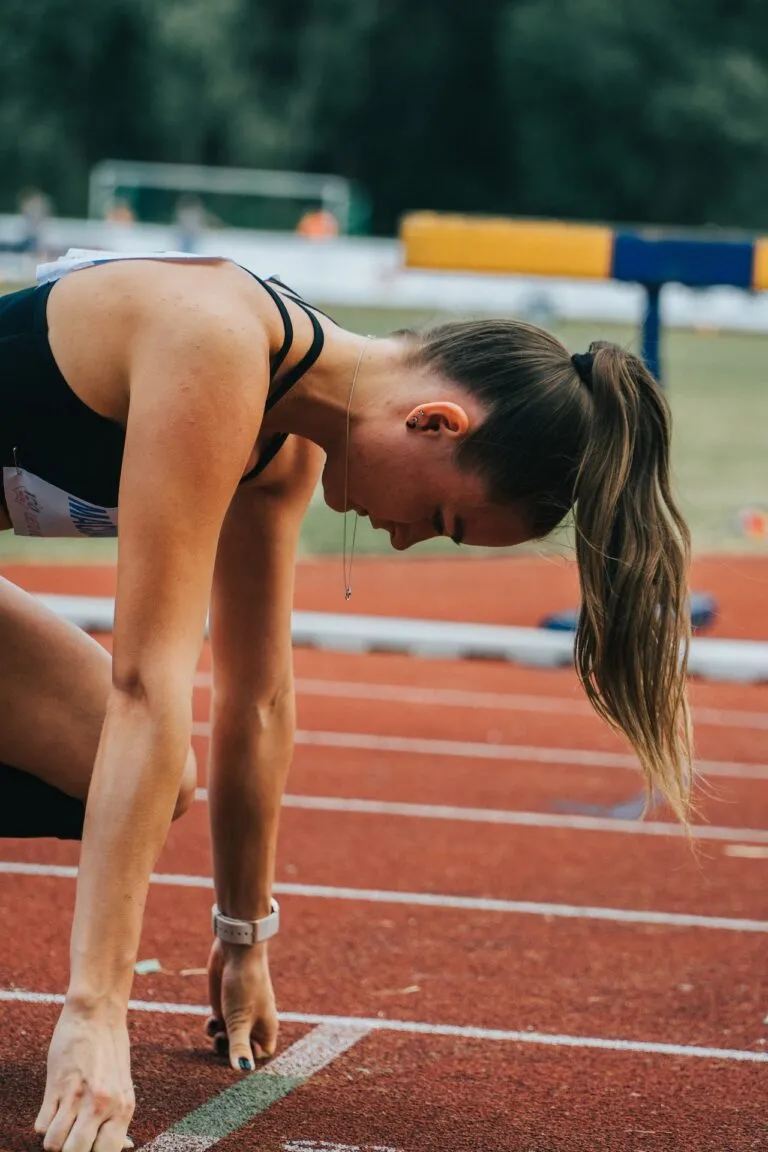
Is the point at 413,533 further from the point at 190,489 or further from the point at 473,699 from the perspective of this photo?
the point at 473,699

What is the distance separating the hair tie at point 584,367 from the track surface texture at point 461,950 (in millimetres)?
910

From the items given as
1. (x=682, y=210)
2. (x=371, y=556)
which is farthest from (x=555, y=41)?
(x=371, y=556)

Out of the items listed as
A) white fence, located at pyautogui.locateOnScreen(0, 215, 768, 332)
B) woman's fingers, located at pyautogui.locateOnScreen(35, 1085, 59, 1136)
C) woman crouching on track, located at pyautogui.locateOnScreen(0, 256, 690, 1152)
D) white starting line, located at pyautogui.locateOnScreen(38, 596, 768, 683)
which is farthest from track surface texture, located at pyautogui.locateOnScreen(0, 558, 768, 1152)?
white fence, located at pyautogui.locateOnScreen(0, 215, 768, 332)

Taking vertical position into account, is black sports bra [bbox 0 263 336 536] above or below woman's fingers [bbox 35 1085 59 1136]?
above

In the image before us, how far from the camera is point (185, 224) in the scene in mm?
29422

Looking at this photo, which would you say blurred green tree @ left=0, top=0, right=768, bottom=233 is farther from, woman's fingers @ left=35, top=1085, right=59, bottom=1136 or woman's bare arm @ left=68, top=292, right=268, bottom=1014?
woman's fingers @ left=35, top=1085, right=59, bottom=1136

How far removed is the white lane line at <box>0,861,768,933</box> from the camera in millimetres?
4527

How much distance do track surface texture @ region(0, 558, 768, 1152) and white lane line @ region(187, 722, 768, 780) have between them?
0.05ft

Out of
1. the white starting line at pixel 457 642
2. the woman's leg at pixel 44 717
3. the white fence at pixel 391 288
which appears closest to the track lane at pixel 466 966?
the woman's leg at pixel 44 717

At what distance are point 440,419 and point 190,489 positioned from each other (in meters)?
0.43

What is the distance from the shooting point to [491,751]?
6.47 m

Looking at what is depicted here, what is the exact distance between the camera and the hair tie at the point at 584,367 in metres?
2.68

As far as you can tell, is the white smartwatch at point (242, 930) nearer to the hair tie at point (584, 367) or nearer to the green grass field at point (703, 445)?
the green grass field at point (703, 445)

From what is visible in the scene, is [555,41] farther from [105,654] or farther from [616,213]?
[105,654]
